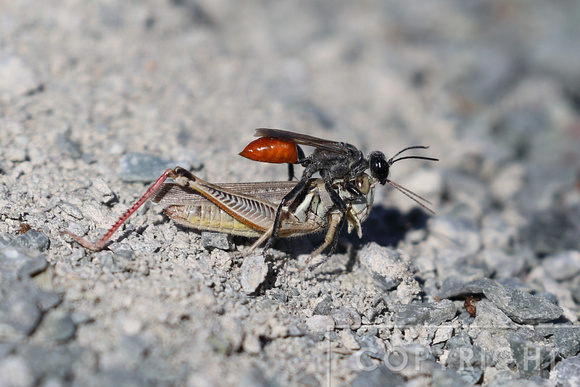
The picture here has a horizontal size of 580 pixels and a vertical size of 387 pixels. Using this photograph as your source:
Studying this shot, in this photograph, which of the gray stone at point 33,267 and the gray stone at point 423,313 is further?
the gray stone at point 423,313

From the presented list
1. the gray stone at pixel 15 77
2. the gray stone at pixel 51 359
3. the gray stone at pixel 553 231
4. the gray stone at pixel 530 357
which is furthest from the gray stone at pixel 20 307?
the gray stone at pixel 553 231

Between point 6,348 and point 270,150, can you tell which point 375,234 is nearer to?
point 270,150

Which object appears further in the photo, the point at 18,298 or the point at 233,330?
the point at 233,330

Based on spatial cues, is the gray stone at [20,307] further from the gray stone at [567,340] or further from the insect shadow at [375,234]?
the gray stone at [567,340]

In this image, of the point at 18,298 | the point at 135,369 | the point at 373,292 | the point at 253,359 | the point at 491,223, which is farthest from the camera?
the point at 491,223

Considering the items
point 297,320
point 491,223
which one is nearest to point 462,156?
point 491,223

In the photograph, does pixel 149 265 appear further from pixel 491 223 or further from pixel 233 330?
pixel 491 223
